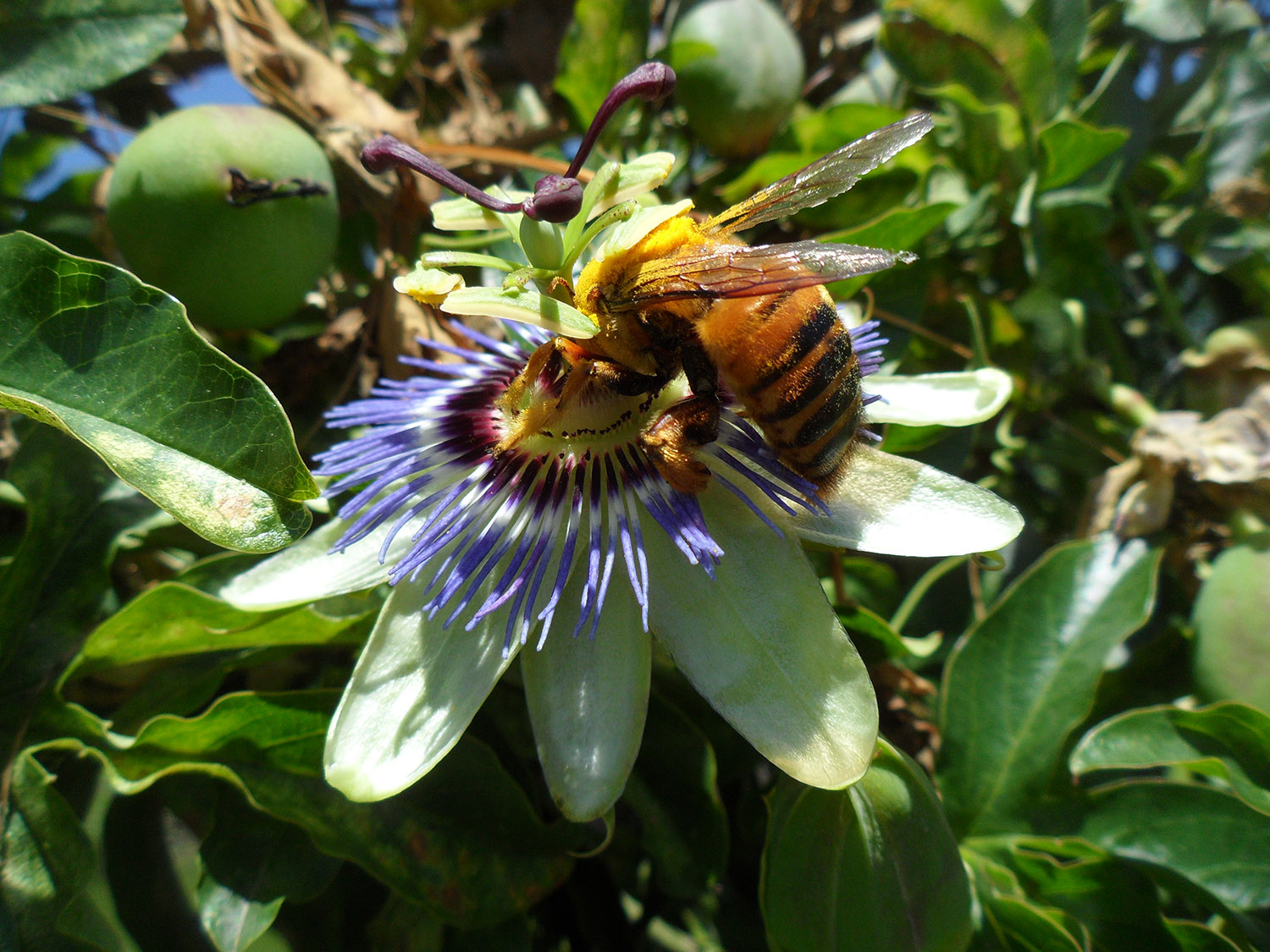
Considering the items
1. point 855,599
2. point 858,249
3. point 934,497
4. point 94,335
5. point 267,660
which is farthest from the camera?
point 855,599

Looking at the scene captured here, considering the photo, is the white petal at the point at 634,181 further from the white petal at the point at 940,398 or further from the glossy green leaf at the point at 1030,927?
the glossy green leaf at the point at 1030,927

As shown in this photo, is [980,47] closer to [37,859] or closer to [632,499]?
[632,499]

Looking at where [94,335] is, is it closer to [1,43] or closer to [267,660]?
[267,660]

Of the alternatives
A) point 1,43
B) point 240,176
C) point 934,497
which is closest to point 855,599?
point 934,497

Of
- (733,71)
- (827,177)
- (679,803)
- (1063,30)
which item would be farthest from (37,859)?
(1063,30)

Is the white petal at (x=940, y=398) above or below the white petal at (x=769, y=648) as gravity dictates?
above

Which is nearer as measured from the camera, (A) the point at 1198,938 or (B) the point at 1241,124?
(A) the point at 1198,938

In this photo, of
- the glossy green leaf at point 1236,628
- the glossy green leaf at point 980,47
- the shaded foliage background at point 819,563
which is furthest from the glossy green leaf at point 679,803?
the glossy green leaf at point 980,47
